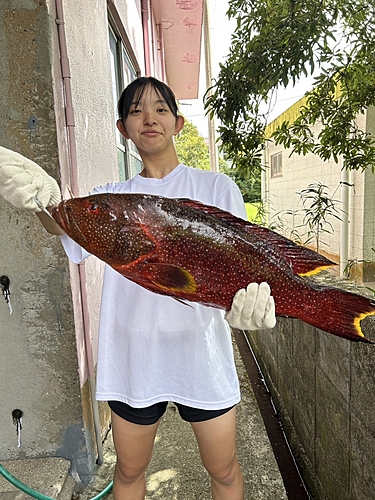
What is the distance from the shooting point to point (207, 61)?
32.4ft

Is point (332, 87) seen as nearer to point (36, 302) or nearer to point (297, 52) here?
point (297, 52)

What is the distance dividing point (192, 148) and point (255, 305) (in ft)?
75.1

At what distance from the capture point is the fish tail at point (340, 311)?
1.50m

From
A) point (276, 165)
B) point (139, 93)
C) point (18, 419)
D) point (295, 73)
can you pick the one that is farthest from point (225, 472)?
point (276, 165)

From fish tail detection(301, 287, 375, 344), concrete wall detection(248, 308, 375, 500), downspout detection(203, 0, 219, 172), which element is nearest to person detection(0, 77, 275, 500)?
fish tail detection(301, 287, 375, 344)

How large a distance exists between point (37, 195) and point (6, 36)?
123 cm

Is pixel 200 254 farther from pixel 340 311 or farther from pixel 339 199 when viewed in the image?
pixel 339 199

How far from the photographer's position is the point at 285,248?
1.60 metres

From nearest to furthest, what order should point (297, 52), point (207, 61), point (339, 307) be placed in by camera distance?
point (339, 307), point (297, 52), point (207, 61)

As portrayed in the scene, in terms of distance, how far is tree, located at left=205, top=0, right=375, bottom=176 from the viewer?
3021mm

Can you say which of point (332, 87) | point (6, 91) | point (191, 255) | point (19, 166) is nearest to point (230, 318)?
point (191, 255)

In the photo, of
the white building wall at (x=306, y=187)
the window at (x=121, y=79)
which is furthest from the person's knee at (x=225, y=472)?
the white building wall at (x=306, y=187)

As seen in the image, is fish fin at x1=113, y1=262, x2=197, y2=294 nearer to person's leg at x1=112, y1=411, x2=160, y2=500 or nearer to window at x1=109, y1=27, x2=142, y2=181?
person's leg at x1=112, y1=411, x2=160, y2=500

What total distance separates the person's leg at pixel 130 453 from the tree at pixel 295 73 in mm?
2509
